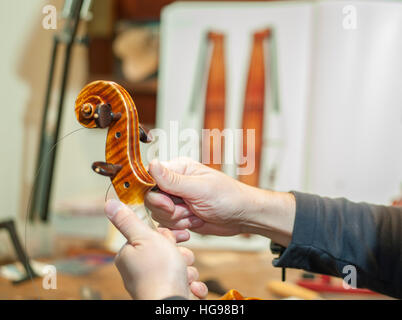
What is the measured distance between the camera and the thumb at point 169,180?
0.58 meters

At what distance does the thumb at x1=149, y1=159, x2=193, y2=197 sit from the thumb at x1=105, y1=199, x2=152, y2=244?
0.10 m

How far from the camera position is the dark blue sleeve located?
0.68 meters

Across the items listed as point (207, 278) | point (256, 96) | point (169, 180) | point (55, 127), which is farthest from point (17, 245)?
point (256, 96)

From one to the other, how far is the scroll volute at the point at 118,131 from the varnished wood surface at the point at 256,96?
88cm

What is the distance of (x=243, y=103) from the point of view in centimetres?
142

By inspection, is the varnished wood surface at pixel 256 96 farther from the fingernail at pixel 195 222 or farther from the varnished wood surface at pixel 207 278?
the fingernail at pixel 195 222

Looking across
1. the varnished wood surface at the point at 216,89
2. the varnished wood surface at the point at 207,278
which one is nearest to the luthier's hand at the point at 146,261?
the varnished wood surface at the point at 207,278

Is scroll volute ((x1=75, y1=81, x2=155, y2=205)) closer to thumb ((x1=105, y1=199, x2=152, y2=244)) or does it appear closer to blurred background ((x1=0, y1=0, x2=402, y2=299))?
thumb ((x1=105, y1=199, x2=152, y2=244))

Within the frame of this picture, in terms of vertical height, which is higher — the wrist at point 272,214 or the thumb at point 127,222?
the thumb at point 127,222

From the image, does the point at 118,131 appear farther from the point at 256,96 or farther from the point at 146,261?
the point at 256,96

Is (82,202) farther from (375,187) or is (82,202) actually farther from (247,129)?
(375,187)

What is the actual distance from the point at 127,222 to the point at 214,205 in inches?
8.4

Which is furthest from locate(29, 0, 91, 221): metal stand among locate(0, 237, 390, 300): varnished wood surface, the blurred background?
locate(0, 237, 390, 300): varnished wood surface
